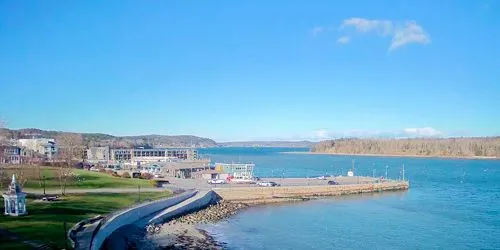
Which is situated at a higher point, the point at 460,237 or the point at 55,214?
the point at 55,214

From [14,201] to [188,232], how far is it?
1295cm

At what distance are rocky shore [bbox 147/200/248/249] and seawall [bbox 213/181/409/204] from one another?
8900mm

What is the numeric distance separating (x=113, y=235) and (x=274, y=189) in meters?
33.3

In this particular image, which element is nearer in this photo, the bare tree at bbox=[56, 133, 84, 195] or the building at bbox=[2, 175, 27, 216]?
the building at bbox=[2, 175, 27, 216]

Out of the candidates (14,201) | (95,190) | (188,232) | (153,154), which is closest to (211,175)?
(95,190)

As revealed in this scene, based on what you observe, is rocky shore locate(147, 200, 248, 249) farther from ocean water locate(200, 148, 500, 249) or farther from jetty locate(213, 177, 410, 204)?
jetty locate(213, 177, 410, 204)

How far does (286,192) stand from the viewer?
6581 cm

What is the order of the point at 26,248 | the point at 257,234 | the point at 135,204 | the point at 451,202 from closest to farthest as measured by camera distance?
the point at 26,248 → the point at 257,234 → the point at 135,204 → the point at 451,202

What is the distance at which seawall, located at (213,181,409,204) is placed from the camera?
60938mm

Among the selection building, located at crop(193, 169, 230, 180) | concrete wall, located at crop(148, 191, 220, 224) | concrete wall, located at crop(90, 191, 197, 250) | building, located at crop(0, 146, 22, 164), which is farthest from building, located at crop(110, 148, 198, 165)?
concrete wall, located at crop(90, 191, 197, 250)

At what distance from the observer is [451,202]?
63.7 meters

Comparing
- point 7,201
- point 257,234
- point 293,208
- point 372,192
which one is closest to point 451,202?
point 372,192

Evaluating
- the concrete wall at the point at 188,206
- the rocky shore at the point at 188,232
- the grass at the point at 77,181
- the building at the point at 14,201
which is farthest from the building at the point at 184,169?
the building at the point at 14,201

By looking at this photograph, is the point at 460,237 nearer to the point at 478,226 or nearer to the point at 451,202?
the point at 478,226
